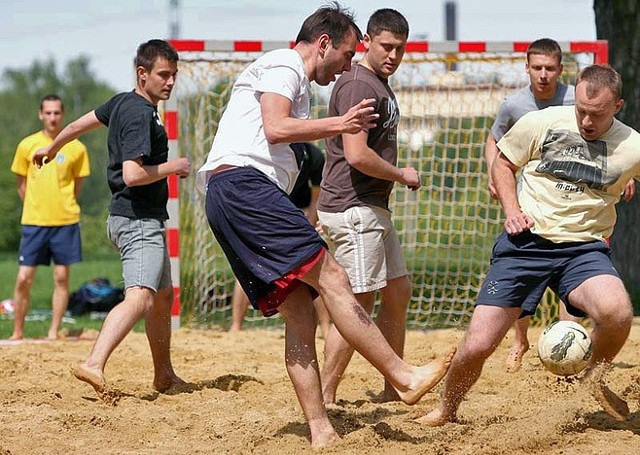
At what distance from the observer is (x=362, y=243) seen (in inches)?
237

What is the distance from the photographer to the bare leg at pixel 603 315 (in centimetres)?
502

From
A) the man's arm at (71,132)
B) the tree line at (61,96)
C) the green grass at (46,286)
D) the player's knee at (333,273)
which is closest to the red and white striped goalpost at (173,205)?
the green grass at (46,286)

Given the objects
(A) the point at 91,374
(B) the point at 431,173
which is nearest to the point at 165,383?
(A) the point at 91,374

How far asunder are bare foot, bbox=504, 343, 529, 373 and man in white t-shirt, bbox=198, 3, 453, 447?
2666 millimetres

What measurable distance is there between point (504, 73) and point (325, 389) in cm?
522

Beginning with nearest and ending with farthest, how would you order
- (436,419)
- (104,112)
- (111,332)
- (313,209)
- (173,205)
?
(436,419) → (111,332) → (104,112) → (313,209) → (173,205)

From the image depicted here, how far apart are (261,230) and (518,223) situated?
52.9 inches

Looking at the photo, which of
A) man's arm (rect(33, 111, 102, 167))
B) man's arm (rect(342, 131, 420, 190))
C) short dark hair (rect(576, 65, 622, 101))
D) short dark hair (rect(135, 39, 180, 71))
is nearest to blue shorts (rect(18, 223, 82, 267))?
man's arm (rect(33, 111, 102, 167))

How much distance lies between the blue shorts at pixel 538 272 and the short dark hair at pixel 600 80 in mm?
763

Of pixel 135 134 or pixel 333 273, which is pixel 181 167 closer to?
pixel 135 134

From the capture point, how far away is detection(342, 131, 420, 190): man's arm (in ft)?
18.9

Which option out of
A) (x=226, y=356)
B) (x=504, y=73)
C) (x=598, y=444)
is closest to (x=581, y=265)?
(x=598, y=444)

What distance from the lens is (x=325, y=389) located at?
609cm

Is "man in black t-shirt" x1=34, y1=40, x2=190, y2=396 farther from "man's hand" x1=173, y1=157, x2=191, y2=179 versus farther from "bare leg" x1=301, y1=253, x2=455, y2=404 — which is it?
"bare leg" x1=301, y1=253, x2=455, y2=404
